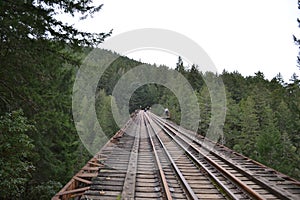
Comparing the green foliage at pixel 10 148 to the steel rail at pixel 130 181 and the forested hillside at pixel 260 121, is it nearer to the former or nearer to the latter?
the steel rail at pixel 130 181

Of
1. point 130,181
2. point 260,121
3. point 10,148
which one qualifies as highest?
point 260,121

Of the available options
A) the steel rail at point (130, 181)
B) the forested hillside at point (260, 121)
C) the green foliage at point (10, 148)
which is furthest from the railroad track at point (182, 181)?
the forested hillside at point (260, 121)

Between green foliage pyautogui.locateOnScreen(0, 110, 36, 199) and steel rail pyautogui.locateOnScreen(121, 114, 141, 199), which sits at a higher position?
green foliage pyautogui.locateOnScreen(0, 110, 36, 199)

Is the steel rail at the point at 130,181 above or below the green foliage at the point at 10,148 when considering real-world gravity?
below

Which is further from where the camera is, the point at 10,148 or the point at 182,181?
the point at 182,181

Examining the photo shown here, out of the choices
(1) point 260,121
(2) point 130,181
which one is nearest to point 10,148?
(2) point 130,181

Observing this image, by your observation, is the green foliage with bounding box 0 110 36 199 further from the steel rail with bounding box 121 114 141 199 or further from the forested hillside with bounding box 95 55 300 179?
the forested hillside with bounding box 95 55 300 179

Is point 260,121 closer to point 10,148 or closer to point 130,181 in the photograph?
point 130,181

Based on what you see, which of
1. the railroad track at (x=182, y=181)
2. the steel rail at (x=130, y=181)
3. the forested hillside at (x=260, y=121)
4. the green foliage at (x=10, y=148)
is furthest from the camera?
the forested hillside at (x=260, y=121)

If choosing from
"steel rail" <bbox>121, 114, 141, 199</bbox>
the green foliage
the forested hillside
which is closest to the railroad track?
"steel rail" <bbox>121, 114, 141, 199</bbox>

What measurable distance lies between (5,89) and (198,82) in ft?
183

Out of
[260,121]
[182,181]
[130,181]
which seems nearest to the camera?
[130,181]

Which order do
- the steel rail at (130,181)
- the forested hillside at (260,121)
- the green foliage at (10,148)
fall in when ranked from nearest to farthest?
the steel rail at (130,181)
the green foliage at (10,148)
the forested hillside at (260,121)

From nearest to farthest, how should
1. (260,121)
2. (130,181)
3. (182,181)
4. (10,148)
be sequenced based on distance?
(10,148) < (130,181) < (182,181) < (260,121)
